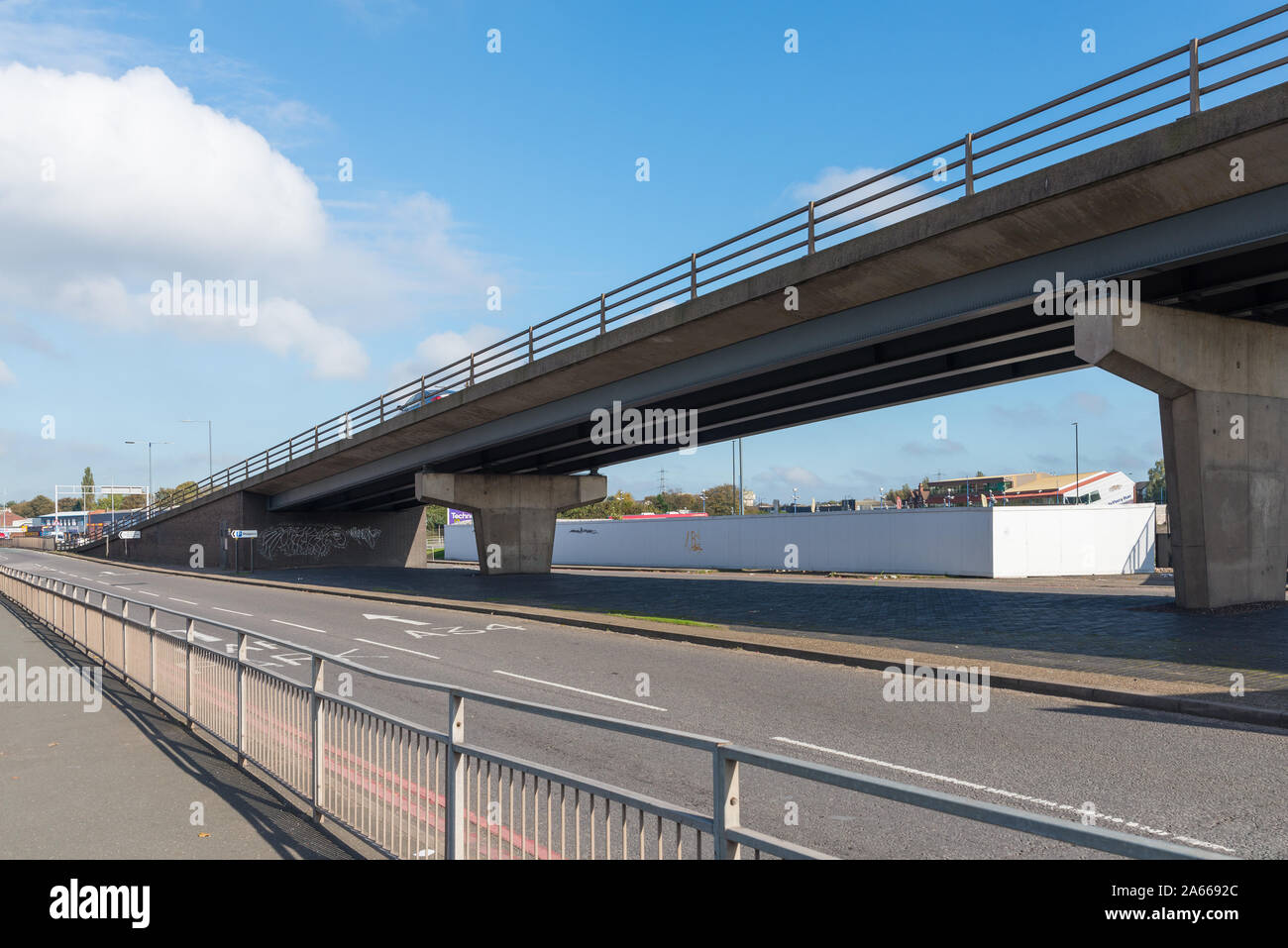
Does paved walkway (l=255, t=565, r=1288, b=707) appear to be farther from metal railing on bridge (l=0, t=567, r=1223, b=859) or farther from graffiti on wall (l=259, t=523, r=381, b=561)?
graffiti on wall (l=259, t=523, r=381, b=561)

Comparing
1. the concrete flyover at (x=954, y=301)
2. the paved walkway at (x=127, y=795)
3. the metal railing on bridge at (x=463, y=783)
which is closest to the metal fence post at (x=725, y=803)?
the metal railing on bridge at (x=463, y=783)

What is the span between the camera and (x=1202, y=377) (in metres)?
15.4

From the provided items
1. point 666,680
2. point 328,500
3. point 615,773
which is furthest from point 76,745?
point 328,500

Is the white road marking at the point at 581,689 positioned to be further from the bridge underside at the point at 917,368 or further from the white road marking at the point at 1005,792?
the bridge underside at the point at 917,368

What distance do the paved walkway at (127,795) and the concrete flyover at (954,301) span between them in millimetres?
13425

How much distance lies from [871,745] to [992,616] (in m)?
10.7

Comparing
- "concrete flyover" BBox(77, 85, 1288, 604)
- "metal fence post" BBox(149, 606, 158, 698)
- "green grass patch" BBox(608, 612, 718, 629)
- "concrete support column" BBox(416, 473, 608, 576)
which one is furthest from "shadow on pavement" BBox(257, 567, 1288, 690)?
"metal fence post" BBox(149, 606, 158, 698)

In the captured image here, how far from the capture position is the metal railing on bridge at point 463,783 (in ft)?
9.85

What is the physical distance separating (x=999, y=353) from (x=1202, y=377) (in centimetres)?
508

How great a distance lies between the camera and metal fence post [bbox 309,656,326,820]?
6141 millimetres

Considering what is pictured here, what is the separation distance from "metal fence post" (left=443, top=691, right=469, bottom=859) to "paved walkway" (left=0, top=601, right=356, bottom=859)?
110 centimetres

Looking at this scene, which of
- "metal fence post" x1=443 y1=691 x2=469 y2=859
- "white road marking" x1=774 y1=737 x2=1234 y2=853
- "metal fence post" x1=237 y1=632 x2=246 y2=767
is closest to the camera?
"metal fence post" x1=443 y1=691 x2=469 y2=859
